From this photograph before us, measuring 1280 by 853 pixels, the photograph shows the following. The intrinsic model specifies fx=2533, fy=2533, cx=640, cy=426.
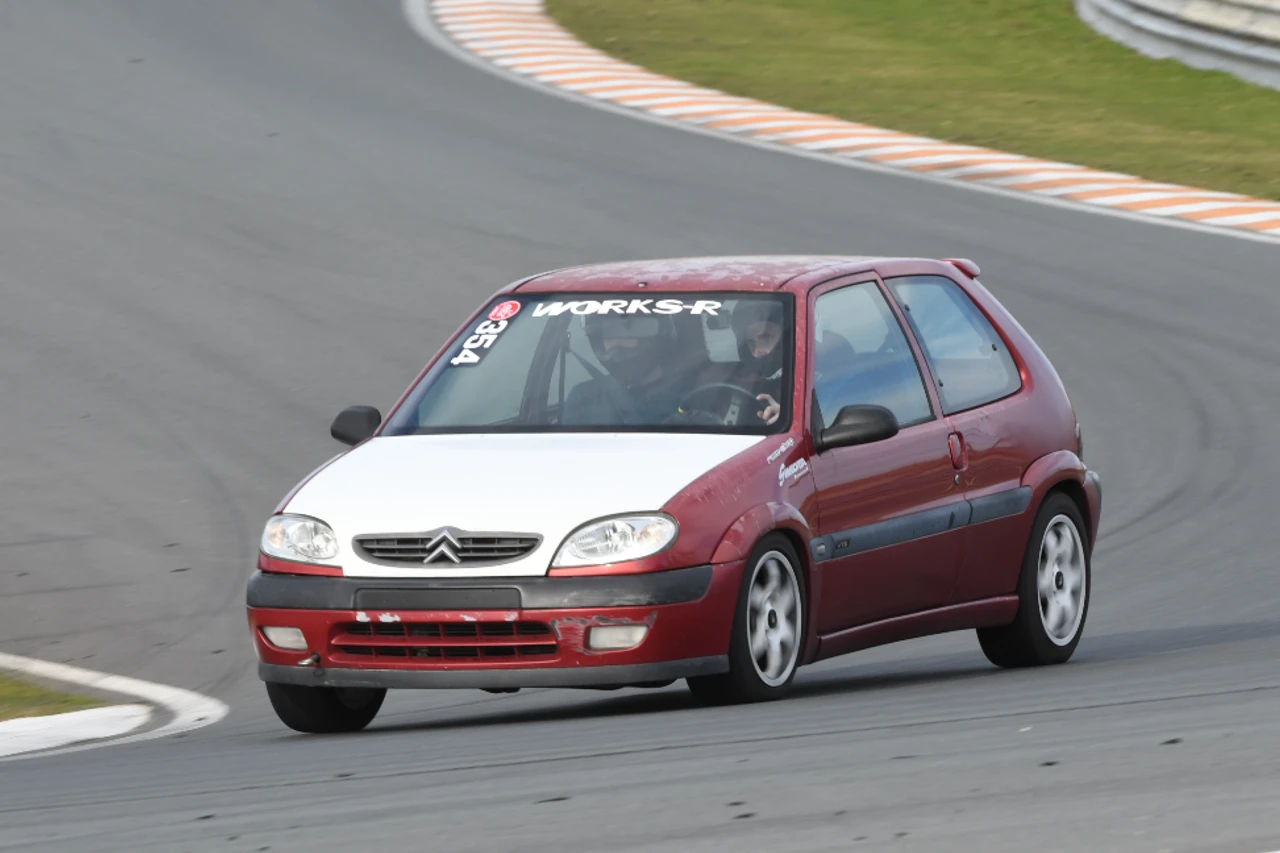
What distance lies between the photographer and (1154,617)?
10.4 m

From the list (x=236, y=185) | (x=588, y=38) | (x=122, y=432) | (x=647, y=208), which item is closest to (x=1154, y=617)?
(x=122, y=432)

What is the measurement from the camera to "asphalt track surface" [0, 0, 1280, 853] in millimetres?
5977

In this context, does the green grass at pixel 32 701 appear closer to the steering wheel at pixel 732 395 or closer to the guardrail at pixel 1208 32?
the steering wheel at pixel 732 395

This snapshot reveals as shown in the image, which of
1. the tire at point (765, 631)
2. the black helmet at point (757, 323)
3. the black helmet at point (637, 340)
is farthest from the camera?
the black helmet at point (637, 340)

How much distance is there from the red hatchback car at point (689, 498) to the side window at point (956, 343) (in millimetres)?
12

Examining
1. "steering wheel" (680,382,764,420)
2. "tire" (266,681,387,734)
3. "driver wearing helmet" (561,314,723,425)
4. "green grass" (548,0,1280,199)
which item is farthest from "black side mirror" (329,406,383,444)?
"green grass" (548,0,1280,199)

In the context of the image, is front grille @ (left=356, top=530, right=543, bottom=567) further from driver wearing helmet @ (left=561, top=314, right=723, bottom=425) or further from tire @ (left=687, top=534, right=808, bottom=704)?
driver wearing helmet @ (left=561, top=314, right=723, bottom=425)

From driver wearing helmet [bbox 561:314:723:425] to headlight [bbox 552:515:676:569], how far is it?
2.56ft

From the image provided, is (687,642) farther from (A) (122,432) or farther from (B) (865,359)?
(A) (122,432)

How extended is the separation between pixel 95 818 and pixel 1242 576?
248 inches

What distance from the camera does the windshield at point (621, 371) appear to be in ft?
27.3

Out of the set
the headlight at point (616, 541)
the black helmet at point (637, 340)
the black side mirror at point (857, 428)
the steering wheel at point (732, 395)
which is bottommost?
the headlight at point (616, 541)

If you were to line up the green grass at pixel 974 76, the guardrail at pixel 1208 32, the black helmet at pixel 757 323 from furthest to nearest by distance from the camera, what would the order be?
the guardrail at pixel 1208 32 < the green grass at pixel 974 76 < the black helmet at pixel 757 323

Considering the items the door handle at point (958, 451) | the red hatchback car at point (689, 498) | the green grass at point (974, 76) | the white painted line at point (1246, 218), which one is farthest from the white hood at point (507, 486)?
the green grass at point (974, 76)
